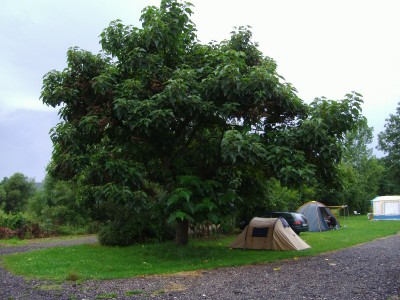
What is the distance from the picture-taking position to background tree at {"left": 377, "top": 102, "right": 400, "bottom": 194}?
5675cm

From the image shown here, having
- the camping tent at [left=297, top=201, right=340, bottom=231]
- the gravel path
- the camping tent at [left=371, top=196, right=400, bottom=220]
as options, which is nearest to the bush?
the gravel path

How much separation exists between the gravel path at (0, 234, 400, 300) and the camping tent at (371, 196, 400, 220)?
32.3 meters

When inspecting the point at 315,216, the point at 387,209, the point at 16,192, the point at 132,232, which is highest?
the point at 16,192

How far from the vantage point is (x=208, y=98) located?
41.6 feet

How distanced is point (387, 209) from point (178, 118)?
35.5 metres

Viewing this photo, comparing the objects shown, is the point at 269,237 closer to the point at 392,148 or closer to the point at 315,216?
the point at 315,216

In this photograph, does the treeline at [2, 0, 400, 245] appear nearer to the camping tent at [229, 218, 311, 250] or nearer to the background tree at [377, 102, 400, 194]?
the camping tent at [229, 218, 311, 250]

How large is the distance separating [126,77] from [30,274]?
262 inches

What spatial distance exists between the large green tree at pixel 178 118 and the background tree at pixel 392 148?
1875 inches

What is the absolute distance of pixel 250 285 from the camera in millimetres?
9344

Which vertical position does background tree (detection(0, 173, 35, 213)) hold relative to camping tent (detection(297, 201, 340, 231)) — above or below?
above

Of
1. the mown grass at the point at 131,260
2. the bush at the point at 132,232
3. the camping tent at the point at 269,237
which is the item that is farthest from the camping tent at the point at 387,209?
the bush at the point at 132,232

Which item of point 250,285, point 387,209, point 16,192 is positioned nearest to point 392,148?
point 387,209

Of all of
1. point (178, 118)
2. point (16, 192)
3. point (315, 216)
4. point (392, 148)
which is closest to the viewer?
point (178, 118)
